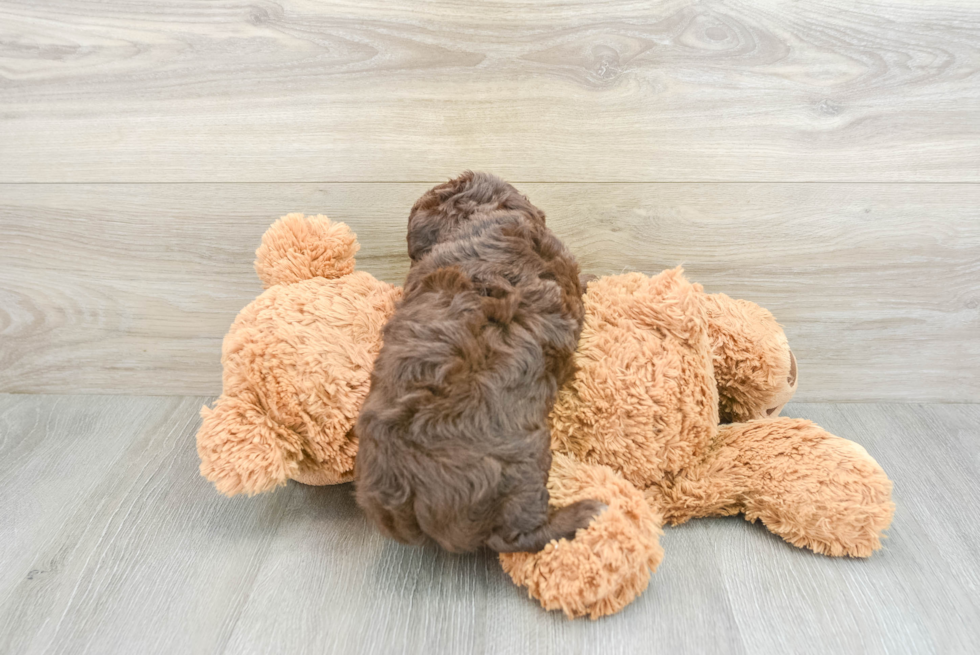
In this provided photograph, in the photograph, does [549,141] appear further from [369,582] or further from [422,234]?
[369,582]

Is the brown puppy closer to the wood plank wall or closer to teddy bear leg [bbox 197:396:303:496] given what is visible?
teddy bear leg [bbox 197:396:303:496]

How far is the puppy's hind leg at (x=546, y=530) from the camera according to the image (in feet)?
1.81

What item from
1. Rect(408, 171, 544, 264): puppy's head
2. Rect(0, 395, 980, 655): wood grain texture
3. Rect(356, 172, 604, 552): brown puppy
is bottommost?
Rect(0, 395, 980, 655): wood grain texture

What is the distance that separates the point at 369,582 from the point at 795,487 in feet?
1.44

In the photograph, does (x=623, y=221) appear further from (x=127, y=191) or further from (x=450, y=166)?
(x=127, y=191)

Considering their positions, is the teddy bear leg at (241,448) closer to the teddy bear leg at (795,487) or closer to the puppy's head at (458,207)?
the puppy's head at (458,207)

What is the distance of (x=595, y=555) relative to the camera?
0.54 meters

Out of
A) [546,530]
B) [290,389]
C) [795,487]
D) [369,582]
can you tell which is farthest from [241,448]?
[795,487]

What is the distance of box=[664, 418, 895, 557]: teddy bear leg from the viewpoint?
62cm

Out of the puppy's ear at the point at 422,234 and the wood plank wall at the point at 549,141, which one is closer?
the puppy's ear at the point at 422,234

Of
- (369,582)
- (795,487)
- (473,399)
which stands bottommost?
(369,582)

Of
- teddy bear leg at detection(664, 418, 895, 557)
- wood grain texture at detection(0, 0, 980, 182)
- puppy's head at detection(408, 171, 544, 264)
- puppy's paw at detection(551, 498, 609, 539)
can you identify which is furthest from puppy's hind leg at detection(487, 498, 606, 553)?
wood grain texture at detection(0, 0, 980, 182)

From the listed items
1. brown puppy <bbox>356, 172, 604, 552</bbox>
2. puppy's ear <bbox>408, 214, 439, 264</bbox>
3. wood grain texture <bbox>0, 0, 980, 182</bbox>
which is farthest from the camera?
wood grain texture <bbox>0, 0, 980, 182</bbox>

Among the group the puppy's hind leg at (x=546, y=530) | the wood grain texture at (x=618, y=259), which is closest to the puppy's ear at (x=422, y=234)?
the wood grain texture at (x=618, y=259)
